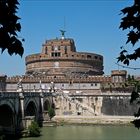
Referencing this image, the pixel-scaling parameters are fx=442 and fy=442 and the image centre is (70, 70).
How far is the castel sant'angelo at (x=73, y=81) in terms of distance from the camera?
44.1 meters

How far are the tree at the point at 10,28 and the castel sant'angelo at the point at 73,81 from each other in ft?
108

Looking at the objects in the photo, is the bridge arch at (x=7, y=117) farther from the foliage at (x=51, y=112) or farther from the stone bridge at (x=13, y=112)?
the foliage at (x=51, y=112)

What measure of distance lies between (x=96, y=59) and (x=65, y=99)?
54.1ft

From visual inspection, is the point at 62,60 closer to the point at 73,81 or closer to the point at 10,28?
the point at 73,81

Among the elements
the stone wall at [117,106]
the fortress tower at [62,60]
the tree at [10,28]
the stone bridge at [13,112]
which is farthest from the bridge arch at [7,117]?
the tree at [10,28]

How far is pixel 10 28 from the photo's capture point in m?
3.64

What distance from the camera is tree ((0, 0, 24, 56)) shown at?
11.8ft

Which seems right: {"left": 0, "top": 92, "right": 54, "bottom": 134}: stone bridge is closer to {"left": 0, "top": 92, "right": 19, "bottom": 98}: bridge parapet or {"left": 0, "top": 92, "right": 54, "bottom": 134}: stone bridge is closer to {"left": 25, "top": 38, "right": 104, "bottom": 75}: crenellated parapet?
{"left": 0, "top": 92, "right": 19, "bottom": 98}: bridge parapet

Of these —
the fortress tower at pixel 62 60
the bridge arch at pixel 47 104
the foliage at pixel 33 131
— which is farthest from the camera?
the fortress tower at pixel 62 60

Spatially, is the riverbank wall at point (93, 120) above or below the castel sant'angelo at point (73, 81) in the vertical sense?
below

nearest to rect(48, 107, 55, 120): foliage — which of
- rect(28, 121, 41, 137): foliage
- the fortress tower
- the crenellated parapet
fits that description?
rect(28, 121, 41, 137): foliage

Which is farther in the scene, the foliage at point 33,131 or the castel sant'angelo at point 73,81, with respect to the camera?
the castel sant'angelo at point 73,81

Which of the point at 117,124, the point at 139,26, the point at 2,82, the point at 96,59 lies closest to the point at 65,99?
the point at 117,124

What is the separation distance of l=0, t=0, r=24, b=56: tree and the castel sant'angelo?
108 ft
